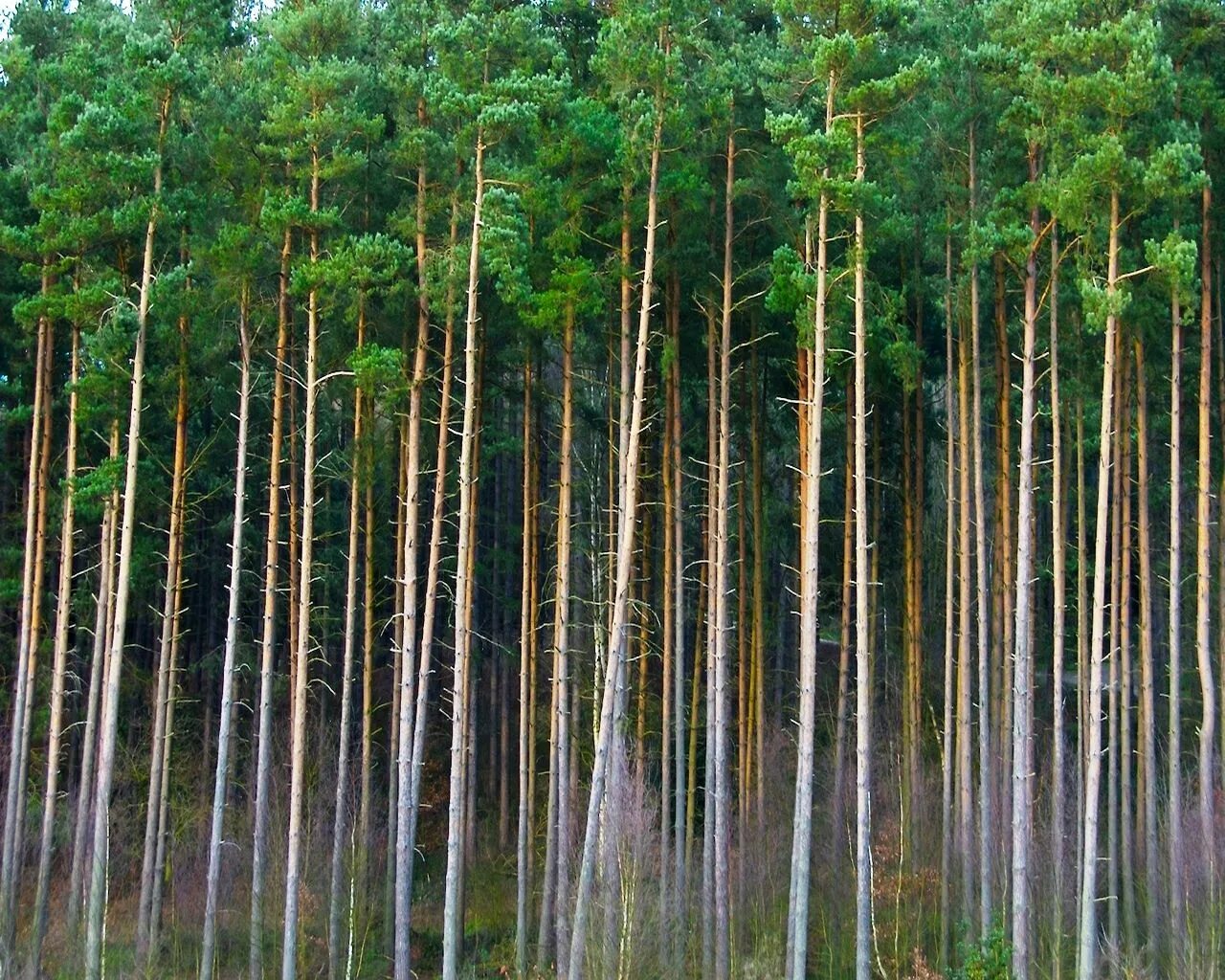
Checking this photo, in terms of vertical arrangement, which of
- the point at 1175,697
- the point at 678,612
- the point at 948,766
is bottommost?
the point at 948,766

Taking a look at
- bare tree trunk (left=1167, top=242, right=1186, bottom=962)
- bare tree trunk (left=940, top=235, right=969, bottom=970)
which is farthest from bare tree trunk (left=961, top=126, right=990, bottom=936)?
bare tree trunk (left=1167, top=242, right=1186, bottom=962)

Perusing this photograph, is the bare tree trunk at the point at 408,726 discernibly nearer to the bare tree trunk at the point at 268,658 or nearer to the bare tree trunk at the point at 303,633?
the bare tree trunk at the point at 303,633

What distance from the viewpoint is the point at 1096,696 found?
17609mm

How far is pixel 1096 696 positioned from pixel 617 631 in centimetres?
626

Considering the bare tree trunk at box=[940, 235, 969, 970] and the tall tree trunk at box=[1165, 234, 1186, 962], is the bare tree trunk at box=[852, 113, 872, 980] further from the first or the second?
the tall tree trunk at box=[1165, 234, 1186, 962]

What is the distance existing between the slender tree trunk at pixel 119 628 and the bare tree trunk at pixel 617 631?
6552 mm

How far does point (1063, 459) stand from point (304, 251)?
14.0m

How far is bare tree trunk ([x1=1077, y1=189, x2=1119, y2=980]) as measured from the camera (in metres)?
17.2

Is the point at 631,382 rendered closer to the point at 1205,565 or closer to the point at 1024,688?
the point at 1024,688

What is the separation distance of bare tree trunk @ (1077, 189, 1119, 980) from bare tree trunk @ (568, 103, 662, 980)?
6.15 m

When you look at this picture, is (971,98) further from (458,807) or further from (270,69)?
(458,807)

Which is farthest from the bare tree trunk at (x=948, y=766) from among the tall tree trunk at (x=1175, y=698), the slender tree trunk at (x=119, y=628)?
the slender tree trunk at (x=119, y=628)

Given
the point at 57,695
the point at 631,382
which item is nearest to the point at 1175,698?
the point at 631,382

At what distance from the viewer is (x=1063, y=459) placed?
83.9 feet
